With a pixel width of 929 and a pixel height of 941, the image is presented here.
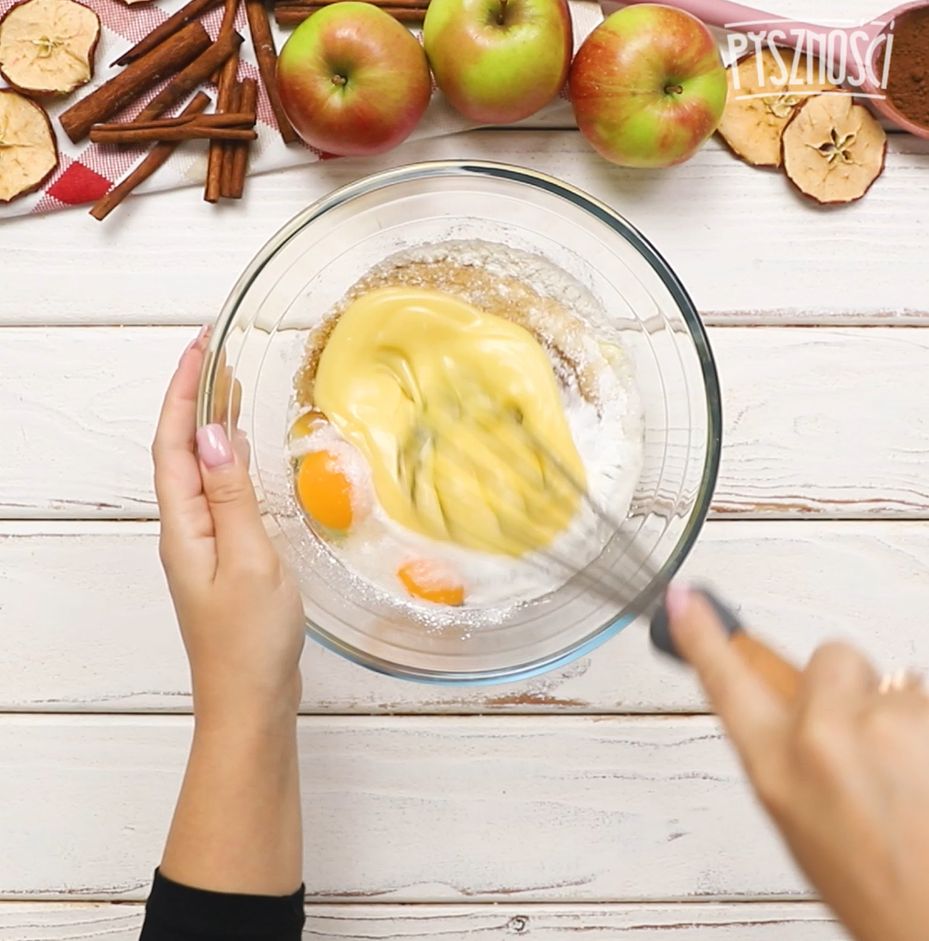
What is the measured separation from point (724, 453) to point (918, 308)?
0.25 metres

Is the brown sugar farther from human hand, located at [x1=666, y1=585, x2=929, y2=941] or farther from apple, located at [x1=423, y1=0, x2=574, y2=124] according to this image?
human hand, located at [x1=666, y1=585, x2=929, y2=941]

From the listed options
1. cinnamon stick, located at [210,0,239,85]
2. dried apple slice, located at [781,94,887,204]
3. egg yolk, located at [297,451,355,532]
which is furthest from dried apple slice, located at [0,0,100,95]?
dried apple slice, located at [781,94,887,204]

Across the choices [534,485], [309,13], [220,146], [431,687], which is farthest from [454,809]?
[309,13]

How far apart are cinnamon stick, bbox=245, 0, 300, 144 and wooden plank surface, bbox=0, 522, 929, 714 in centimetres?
43

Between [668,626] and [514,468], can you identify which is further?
[514,468]

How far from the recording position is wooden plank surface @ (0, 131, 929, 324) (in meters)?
0.99

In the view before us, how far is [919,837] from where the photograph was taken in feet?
1.48

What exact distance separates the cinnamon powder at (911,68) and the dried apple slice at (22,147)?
851 mm

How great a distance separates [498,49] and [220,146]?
292 millimetres

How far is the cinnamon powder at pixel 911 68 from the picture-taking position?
98 cm

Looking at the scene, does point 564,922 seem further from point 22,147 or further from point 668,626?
point 22,147

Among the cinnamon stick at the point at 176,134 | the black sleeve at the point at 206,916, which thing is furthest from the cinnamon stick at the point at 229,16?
the black sleeve at the point at 206,916

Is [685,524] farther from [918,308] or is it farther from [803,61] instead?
[803,61]

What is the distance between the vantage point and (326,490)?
924mm
